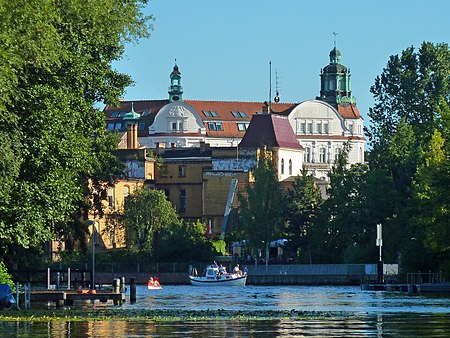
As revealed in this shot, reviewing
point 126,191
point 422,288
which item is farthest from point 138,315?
point 126,191

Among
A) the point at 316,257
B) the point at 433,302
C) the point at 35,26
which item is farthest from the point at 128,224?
the point at 35,26

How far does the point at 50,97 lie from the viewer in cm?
5131

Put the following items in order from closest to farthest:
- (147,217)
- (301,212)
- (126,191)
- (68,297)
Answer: (68,297) < (301,212) < (147,217) < (126,191)

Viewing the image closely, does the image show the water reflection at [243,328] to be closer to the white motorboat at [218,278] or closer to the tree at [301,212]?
the white motorboat at [218,278]

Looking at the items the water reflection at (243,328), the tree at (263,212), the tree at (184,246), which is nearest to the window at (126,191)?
the tree at (263,212)

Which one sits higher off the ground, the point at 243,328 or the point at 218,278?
the point at 218,278

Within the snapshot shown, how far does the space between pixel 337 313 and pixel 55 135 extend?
11.7m

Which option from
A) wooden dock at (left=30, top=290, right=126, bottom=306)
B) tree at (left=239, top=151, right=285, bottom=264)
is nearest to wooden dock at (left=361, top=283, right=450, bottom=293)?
wooden dock at (left=30, top=290, right=126, bottom=306)

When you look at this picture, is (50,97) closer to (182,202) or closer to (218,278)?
(218,278)

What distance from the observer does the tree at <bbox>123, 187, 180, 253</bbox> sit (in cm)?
15025

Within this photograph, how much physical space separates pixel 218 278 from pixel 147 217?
22486mm

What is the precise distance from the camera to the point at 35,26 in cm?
4669

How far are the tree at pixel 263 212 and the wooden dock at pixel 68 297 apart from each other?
246ft

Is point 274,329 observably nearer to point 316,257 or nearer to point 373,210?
point 373,210
